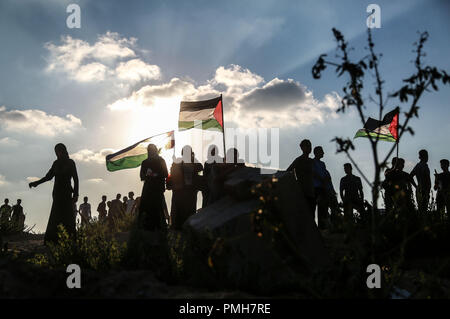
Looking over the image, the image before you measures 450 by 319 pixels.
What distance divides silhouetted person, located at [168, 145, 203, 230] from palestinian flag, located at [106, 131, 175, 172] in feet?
6.42

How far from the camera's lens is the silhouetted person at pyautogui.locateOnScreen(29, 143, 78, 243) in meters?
8.72

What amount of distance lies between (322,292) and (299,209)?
1.38 meters

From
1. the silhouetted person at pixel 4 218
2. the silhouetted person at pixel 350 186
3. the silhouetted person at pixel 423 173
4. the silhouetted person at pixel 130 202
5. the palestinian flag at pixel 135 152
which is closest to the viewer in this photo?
the silhouetted person at pixel 423 173

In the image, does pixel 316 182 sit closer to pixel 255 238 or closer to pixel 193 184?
pixel 193 184

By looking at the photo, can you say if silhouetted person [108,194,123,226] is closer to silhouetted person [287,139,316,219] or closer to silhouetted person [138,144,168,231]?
silhouetted person [138,144,168,231]

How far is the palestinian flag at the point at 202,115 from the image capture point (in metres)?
12.0

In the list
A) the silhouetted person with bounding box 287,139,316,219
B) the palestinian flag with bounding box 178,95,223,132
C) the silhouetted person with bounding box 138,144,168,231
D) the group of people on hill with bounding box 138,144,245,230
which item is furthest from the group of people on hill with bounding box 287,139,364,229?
the palestinian flag with bounding box 178,95,223,132

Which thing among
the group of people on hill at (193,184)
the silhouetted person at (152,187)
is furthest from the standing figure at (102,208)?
the silhouetted person at (152,187)

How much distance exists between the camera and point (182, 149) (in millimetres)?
10086

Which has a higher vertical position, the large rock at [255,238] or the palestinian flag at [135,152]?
the palestinian flag at [135,152]

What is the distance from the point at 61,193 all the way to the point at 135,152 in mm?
3343

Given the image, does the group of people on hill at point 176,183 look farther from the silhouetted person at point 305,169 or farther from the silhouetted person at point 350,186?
the silhouetted person at point 350,186

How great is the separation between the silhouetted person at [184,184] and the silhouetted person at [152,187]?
0.97m
